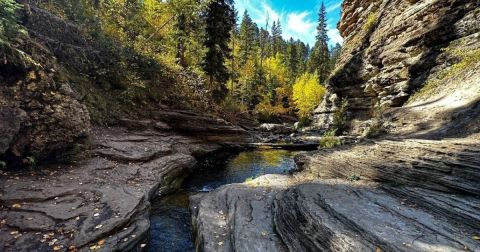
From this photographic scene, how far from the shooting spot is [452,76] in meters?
19.1

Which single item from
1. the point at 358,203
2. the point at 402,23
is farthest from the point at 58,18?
the point at 402,23

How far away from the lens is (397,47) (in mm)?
26281

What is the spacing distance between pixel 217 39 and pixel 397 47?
16778 millimetres

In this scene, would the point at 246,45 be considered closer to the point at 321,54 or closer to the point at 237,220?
the point at 321,54

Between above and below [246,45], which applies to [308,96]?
below

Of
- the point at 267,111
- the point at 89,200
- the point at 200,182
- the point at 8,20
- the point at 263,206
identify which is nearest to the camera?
the point at 89,200

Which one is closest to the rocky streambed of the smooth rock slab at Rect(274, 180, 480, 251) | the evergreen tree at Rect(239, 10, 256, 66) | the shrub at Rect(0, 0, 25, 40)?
the smooth rock slab at Rect(274, 180, 480, 251)

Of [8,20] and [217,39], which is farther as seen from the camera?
[217,39]

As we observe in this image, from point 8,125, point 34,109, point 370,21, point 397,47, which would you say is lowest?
point 8,125

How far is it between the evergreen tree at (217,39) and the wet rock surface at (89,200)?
1654cm

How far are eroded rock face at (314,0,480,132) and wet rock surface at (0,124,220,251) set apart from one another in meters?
20.6

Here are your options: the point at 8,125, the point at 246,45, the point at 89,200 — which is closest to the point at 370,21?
the point at 89,200

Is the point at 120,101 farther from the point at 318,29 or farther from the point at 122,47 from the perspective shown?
the point at 318,29

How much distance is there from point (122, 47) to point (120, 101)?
13.9 ft
